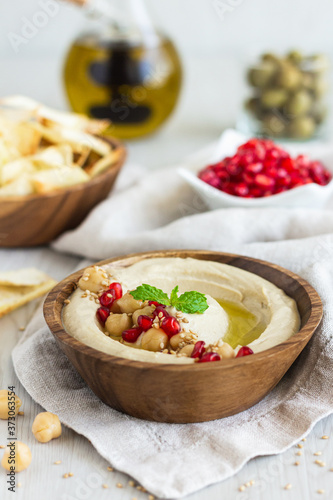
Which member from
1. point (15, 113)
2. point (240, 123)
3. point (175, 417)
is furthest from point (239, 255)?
point (240, 123)

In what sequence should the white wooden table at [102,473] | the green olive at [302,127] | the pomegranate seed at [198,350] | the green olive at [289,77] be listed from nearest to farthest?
the white wooden table at [102,473]
the pomegranate seed at [198,350]
the green olive at [289,77]
the green olive at [302,127]

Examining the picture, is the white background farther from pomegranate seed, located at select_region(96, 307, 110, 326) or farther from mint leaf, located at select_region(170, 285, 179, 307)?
mint leaf, located at select_region(170, 285, 179, 307)

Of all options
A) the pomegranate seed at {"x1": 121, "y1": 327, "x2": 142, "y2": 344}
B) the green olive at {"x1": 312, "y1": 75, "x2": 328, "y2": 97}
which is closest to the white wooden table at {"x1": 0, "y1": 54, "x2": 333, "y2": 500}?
the pomegranate seed at {"x1": 121, "y1": 327, "x2": 142, "y2": 344}

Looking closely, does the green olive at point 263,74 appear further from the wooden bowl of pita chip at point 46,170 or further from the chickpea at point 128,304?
the chickpea at point 128,304

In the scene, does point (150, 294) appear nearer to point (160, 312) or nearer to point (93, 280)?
point (160, 312)

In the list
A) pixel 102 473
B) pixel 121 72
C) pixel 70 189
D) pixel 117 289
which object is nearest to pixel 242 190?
pixel 70 189

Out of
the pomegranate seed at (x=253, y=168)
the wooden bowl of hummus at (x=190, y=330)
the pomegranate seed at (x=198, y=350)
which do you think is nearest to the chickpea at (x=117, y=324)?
the wooden bowl of hummus at (x=190, y=330)

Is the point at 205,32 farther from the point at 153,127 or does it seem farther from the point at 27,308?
the point at 27,308
